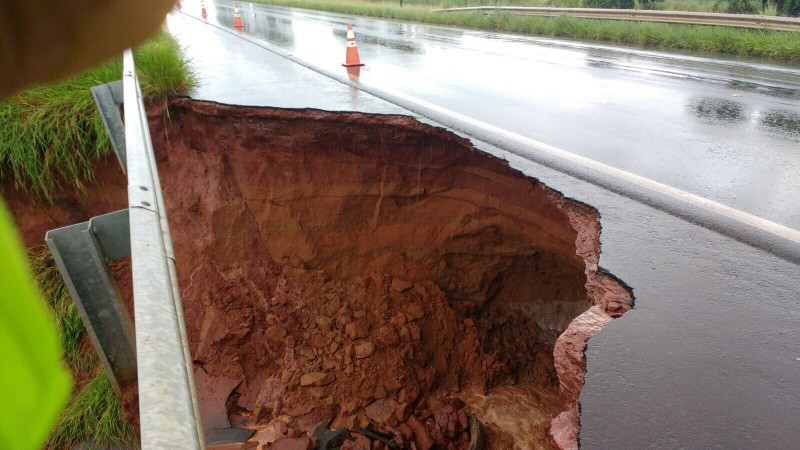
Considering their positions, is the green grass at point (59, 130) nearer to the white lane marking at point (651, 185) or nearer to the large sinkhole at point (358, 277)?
the large sinkhole at point (358, 277)

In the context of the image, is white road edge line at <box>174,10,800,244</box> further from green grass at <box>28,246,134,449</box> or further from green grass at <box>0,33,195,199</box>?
green grass at <box>28,246,134,449</box>

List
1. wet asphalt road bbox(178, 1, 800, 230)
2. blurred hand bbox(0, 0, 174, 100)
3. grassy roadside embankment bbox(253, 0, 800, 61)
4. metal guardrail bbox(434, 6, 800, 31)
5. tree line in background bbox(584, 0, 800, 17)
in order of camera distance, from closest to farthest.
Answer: blurred hand bbox(0, 0, 174, 100)
wet asphalt road bbox(178, 1, 800, 230)
grassy roadside embankment bbox(253, 0, 800, 61)
metal guardrail bbox(434, 6, 800, 31)
tree line in background bbox(584, 0, 800, 17)

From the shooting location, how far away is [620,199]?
369 centimetres

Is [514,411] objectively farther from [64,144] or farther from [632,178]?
[64,144]

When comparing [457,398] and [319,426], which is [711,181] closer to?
[457,398]

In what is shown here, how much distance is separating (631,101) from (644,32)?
676cm

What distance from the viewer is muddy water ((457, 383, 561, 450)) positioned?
14.6ft

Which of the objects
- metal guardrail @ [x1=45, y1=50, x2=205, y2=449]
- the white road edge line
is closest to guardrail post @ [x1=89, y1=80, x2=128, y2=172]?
metal guardrail @ [x1=45, y1=50, x2=205, y2=449]

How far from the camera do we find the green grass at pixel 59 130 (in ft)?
17.2

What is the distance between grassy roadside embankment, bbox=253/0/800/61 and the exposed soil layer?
821cm

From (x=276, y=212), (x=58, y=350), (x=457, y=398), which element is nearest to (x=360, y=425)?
(x=457, y=398)

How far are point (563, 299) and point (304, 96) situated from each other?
3380 millimetres

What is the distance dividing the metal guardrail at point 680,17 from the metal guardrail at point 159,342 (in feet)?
39.6

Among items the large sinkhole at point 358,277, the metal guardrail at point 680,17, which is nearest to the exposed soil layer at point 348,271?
the large sinkhole at point 358,277
